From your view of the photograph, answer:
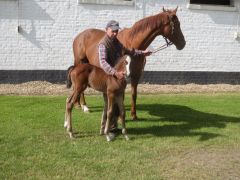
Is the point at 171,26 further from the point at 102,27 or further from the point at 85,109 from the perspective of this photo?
the point at 102,27

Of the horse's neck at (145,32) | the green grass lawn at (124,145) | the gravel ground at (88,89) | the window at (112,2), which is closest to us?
the green grass lawn at (124,145)

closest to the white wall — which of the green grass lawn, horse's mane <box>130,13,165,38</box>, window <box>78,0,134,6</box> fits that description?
window <box>78,0,134,6</box>

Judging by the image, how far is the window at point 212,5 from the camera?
1473cm

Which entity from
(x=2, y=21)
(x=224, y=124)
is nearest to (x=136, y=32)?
(x=224, y=124)

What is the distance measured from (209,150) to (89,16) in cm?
759

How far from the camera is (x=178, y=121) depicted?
9.67 m

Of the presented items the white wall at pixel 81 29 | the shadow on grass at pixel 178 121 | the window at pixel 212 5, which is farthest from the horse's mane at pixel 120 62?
the window at pixel 212 5

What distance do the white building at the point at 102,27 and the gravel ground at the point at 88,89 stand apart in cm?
32

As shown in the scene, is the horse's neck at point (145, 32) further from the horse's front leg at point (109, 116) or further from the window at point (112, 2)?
the window at point (112, 2)

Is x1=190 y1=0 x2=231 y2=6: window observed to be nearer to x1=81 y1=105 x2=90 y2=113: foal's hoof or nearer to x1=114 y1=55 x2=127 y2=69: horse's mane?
x1=81 y1=105 x2=90 y2=113: foal's hoof

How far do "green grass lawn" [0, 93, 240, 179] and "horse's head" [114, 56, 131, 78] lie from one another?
126 cm

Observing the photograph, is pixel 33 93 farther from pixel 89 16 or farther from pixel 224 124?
pixel 224 124

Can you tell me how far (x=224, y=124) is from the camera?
952 cm

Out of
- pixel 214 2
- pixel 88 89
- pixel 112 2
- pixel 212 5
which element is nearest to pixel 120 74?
A: pixel 88 89
